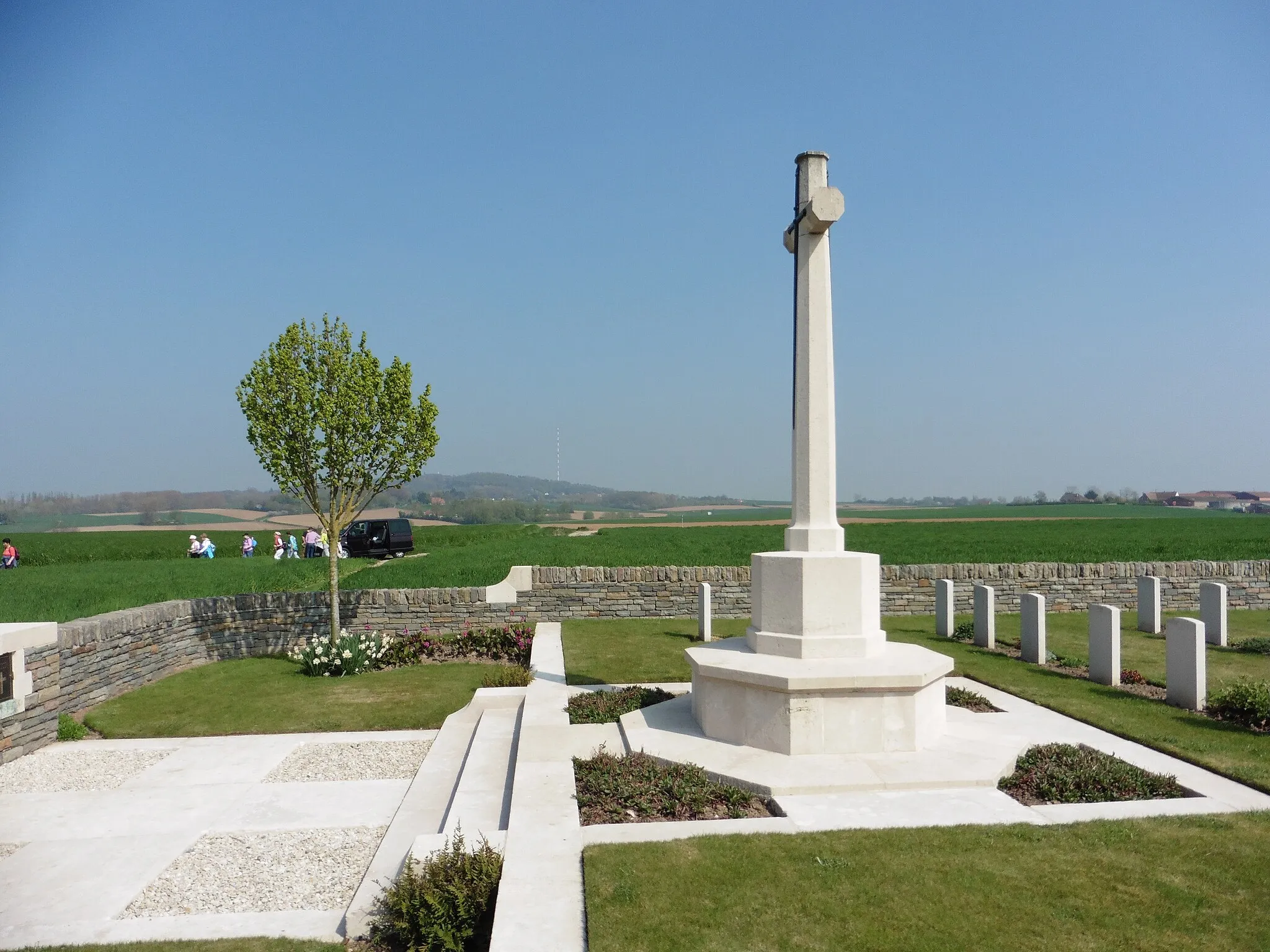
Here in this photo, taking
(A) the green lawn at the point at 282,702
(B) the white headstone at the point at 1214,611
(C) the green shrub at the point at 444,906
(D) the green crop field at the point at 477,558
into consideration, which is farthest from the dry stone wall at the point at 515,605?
(C) the green shrub at the point at 444,906

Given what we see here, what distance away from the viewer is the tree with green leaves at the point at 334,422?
517 inches

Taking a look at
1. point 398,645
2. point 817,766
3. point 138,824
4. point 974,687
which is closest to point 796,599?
point 817,766

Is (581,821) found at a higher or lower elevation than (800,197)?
lower

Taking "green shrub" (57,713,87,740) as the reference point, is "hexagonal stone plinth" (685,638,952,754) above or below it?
above

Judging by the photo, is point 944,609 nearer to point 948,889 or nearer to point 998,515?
point 948,889

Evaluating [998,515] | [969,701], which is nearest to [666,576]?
[969,701]

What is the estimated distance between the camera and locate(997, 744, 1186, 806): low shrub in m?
5.86

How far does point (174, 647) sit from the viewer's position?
1330 cm

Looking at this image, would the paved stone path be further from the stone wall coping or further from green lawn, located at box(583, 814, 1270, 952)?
the stone wall coping

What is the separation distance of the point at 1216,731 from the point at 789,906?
6.08 meters

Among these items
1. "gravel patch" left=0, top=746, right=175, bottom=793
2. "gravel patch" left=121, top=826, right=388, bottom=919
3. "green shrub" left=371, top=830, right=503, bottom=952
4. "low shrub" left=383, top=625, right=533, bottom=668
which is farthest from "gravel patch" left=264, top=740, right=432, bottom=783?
"low shrub" left=383, top=625, right=533, bottom=668

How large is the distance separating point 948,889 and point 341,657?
35.5ft

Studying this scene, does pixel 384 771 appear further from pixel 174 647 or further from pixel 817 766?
pixel 174 647

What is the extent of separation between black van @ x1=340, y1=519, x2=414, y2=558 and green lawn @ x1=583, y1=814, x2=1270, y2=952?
1090 inches
